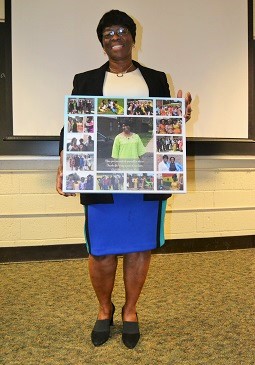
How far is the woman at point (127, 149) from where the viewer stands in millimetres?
1309

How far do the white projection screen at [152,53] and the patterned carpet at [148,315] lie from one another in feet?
3.37

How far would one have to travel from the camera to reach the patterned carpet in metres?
1.41

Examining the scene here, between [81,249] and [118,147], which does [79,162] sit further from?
[81,249]

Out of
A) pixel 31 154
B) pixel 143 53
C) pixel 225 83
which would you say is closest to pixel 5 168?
pixel 31 154

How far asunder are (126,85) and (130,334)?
39.1 inches

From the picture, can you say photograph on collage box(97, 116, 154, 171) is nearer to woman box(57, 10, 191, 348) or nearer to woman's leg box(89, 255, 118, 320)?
woman box(57, 10, 191, 348)

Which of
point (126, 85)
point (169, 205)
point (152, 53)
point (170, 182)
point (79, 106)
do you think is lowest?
point (169, 205)

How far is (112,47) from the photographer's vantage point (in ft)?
4.66

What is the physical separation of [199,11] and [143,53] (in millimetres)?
547

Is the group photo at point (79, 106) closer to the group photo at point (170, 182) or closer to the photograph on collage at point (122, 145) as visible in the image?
the photograph on collage at point (122, 145)

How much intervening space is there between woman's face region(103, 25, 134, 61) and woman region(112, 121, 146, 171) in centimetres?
30

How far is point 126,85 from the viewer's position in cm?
145

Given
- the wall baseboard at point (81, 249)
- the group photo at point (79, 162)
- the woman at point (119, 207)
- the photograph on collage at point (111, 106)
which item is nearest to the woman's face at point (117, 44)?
the woman at point (119, 207)

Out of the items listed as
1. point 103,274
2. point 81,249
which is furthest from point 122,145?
point 81,249
